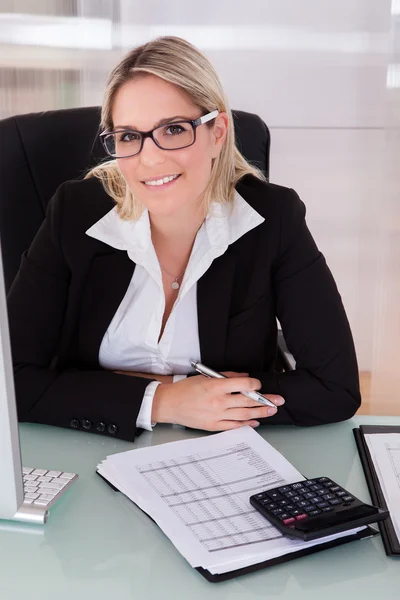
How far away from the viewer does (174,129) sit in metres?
1.50

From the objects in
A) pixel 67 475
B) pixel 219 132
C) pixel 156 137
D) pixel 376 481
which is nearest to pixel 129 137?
pixel 156 137

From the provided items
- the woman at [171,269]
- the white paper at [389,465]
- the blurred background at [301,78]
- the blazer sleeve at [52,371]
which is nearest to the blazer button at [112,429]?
the blazer sleeve at [52,371]

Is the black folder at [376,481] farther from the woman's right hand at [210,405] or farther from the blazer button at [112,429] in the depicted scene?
the blazer button at [112,429]

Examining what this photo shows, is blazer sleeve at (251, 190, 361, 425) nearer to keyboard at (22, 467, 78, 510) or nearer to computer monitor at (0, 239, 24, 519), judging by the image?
keyboard at (22, 467, 78, 510)

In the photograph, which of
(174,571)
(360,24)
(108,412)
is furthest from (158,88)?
(360,24)

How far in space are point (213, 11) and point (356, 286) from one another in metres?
1.27

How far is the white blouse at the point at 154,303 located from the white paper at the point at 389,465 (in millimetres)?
471

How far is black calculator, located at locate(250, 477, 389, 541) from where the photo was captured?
953 millimetres

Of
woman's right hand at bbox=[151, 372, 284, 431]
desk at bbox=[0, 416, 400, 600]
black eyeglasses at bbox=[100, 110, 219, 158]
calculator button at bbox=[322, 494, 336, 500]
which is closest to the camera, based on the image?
desk at bbox=[0, 416, 400, 600]

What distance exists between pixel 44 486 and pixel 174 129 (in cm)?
74

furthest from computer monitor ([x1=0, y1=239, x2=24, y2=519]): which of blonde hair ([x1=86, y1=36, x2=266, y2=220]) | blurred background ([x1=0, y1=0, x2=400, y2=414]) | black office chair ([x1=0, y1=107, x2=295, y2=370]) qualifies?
blurred background ([x1=0, y1=0, x2=400, y2=414])

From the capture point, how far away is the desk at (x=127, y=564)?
34.5 inches

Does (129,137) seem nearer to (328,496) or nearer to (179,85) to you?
(179,85)

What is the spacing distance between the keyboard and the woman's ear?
791 millimetres
